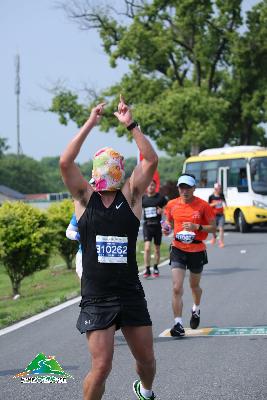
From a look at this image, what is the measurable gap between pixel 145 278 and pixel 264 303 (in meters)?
4.73

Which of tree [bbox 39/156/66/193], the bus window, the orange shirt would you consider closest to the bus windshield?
the bus window

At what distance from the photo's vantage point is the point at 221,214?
86.6ft

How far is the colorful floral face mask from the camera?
222 inches

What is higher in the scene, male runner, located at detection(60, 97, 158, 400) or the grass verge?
male runner, located at detection(60, 97, 158, 400)

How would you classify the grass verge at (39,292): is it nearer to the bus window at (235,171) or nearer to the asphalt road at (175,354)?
the asphalt road at (175,354)

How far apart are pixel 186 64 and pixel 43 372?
45.8 metres

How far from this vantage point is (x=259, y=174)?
3259 cm

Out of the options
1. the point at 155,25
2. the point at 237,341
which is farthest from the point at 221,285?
the point at 155,25

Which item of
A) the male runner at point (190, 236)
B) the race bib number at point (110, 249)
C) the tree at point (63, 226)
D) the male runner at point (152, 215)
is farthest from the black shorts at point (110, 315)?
the tree at point (63, 226)

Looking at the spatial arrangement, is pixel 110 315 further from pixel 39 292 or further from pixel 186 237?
pixel 39 292

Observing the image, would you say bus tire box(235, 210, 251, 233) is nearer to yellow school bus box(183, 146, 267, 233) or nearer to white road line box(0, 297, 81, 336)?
yellow school bus box(183, 146, 267, 233)

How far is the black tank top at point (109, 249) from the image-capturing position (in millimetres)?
5574

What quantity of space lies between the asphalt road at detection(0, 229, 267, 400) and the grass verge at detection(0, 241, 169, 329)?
0.60 m

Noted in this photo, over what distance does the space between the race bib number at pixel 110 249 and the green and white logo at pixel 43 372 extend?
2.35 meters
